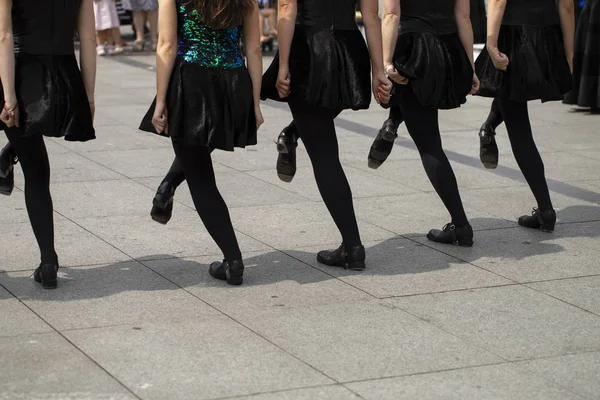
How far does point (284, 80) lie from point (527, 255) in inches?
69.9

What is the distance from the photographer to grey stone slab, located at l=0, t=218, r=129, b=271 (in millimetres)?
6246

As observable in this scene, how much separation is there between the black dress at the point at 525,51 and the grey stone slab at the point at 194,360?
2.55 meters

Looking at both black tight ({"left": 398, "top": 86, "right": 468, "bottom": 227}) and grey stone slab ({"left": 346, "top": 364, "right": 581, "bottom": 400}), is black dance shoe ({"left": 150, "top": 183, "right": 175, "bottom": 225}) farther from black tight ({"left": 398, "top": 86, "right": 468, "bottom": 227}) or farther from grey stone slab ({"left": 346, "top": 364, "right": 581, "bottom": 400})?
grey stone slab ({"left": 346, "top": 364, "right": 581, "bottom": 400})

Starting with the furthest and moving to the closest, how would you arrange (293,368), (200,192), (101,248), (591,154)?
(591,154) → (101,248) → (200,192) → (293,368)

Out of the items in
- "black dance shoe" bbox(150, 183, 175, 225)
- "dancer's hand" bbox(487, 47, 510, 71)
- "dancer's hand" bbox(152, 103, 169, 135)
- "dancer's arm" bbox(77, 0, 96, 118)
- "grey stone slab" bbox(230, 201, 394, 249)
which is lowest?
"grey stone slab" bbox(230, 201, 394, 249)

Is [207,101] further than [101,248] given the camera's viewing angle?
No

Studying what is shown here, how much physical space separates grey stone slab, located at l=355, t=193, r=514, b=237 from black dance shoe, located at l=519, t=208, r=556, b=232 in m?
0.12

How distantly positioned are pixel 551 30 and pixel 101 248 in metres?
2.99

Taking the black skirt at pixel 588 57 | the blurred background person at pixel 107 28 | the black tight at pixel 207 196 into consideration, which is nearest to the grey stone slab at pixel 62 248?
the black tight at pixel 207 196

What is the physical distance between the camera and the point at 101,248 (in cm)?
655

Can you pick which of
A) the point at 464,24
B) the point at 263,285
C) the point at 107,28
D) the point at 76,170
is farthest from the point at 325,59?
the point at 107,28

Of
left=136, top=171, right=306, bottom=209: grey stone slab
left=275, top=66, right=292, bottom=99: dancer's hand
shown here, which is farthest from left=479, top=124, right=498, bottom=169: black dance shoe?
left=275, top=66, right=292, bottom=99: dancer's hand

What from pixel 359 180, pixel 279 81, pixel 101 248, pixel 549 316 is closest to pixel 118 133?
pixel 359 180

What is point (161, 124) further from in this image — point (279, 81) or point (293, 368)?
point (293, 368)
